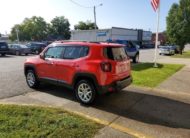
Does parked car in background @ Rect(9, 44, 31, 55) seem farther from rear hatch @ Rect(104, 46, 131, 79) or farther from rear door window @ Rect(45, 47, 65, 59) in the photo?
rear hatch @ Rect(104, 46, 131, 79)

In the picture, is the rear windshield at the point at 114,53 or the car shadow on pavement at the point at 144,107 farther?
the rear windshield at the point at 114,53

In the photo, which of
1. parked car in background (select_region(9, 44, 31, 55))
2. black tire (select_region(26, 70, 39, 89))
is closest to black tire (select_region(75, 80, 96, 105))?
black tire (select_region(26, 70, 39, 89))

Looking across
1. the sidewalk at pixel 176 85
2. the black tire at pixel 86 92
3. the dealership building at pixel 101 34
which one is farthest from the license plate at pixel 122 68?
the dealership building at pixel 101 34

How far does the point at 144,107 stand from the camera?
19.9 ft

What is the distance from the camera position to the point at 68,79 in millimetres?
6559

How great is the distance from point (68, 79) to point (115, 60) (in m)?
1.61

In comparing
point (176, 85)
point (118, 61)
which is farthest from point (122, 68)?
point (176, 85)

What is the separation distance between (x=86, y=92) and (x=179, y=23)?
27.1m

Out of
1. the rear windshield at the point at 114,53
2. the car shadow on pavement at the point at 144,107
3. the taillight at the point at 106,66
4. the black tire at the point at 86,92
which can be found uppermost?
the rear windshield at the point at 114,53

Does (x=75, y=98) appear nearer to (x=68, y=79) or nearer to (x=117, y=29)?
(x=68, y=79)

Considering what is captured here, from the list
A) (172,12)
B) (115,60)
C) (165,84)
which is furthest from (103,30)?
(115,60)

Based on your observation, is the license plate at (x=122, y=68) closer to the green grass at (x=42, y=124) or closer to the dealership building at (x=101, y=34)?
the green grass at (x=42, y=124)

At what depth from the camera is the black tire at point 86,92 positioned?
5977 mm

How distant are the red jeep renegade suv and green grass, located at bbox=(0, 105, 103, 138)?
112 centimetres
